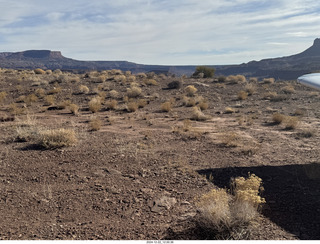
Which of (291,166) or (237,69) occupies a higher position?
(237,69)

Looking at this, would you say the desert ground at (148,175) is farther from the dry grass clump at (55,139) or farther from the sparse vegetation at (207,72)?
the sparse vegetation at (207,72)

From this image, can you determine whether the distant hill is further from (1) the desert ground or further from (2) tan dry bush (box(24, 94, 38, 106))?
(1) the desert ground

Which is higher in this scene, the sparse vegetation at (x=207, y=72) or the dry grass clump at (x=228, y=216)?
the sparse vegetation at (x=207, y=72)

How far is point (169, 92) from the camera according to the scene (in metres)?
22.8

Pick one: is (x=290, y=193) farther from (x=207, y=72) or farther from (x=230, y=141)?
(x=207, y=72)

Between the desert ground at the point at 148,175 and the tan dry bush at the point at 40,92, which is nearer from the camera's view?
the desert ground at the point at 148,175

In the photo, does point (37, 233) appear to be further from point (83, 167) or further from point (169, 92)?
point (169, 92)

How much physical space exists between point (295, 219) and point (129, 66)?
19135 cm

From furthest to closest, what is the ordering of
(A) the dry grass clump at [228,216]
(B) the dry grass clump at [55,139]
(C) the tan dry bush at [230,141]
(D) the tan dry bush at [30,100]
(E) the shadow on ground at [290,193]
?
(D) the tan dry bush at [30,100], (C) the tan dry bush at [230,141], (B) the dry grass clump at [55,139], (E) the shadow on ground at [290,193], (A) the dry grass clump at [228,216]

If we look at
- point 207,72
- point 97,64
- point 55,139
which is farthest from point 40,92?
point 97,64

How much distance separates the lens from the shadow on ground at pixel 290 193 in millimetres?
4383

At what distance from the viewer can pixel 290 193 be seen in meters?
5.54

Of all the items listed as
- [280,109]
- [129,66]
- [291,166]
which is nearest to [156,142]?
[291,166]

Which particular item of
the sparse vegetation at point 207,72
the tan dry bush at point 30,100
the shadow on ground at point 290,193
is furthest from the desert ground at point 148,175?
the sparse vegetation at point 207,72
